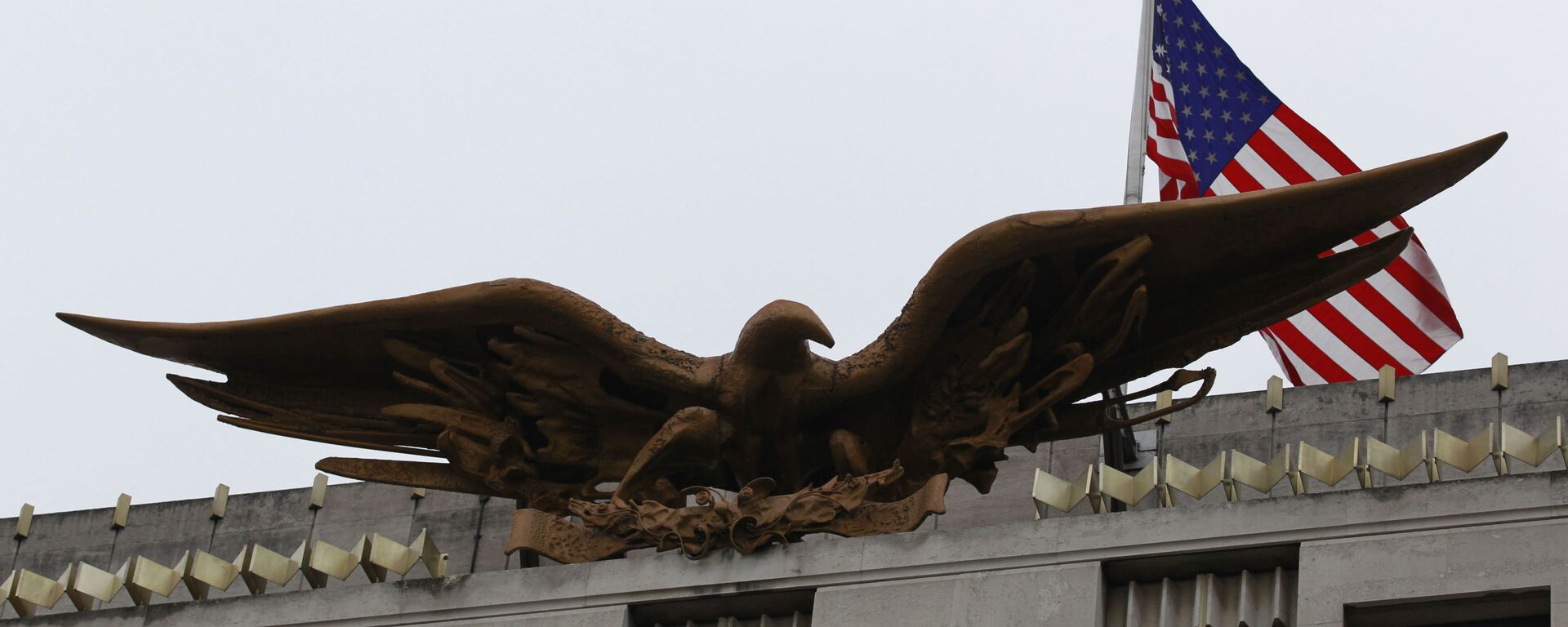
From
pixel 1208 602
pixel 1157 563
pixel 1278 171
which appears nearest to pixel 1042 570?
pixel 1157 563

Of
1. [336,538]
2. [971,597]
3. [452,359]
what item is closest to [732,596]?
[971,597]

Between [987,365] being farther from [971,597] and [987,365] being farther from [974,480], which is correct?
[971,597]

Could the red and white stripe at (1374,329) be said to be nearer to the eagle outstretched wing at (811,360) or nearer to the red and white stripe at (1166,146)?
the red and white stripe at (1166,146)

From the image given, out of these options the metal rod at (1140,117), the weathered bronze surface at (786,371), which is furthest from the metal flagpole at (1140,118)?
the weathered bronze surface at (786,371)

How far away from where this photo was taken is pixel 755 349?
74.0ft

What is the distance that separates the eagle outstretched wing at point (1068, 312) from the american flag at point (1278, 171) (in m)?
3.73

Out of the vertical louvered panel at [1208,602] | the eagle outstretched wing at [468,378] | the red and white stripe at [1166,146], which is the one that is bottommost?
the vertical louvered panel at [1208,602]

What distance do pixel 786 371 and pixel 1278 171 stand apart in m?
6.96

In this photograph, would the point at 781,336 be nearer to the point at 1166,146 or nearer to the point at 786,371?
the point at 786,371

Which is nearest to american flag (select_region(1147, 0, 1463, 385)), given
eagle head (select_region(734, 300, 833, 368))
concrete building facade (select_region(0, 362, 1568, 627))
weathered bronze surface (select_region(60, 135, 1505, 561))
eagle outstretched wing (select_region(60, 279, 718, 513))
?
concrete building facade (select_region(0, 362, 1568, 627))

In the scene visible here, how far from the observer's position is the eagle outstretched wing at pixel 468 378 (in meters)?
23.1

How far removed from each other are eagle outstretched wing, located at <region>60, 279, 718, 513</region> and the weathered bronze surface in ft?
0.06

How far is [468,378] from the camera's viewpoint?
23.5 meters

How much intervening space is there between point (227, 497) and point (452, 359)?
4554mm
